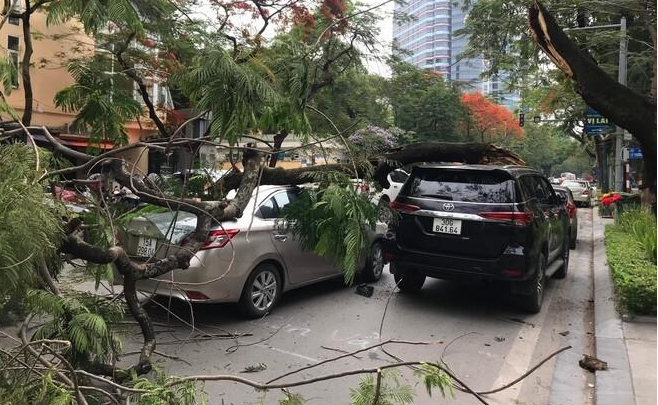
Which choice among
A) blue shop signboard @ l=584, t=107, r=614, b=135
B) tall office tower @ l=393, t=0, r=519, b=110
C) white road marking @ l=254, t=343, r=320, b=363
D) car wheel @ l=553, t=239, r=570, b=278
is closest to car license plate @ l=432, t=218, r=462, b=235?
white road marking @ l=254, t=343, r=320, b=363

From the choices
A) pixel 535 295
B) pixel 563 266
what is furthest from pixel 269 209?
pixel 563 266

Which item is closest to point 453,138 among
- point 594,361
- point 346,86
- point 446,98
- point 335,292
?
point 446,98

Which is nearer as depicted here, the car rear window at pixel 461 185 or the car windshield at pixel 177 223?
the car windshield at pixel 177 223

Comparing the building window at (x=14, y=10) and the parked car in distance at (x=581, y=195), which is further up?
the building window at (x=14, y=10)

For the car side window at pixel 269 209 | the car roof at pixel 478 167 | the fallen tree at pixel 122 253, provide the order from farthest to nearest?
the car roof at pixel 478 167, the car side window at pixel 269 209, the fallen tree at pixel 122 253

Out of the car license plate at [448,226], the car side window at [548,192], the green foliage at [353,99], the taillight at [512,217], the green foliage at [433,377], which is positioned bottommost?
the green foliage at [433,377]

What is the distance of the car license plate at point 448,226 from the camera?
613cm

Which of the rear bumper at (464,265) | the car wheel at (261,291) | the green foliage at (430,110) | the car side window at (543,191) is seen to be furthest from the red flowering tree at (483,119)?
the car wheel at (261,291)

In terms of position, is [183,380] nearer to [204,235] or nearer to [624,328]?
[204,235]

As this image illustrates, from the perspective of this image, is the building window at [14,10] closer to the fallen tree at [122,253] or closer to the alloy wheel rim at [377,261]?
the fallen tree at [122,253]

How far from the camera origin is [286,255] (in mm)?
6199

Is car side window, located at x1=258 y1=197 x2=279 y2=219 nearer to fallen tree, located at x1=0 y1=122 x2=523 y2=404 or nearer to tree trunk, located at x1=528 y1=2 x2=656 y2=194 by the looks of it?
fallen tree, located at x1=0 y1=122 x2=523 y2=404

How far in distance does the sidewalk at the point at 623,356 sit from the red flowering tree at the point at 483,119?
26.4 m

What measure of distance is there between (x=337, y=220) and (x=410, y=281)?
3750mm
